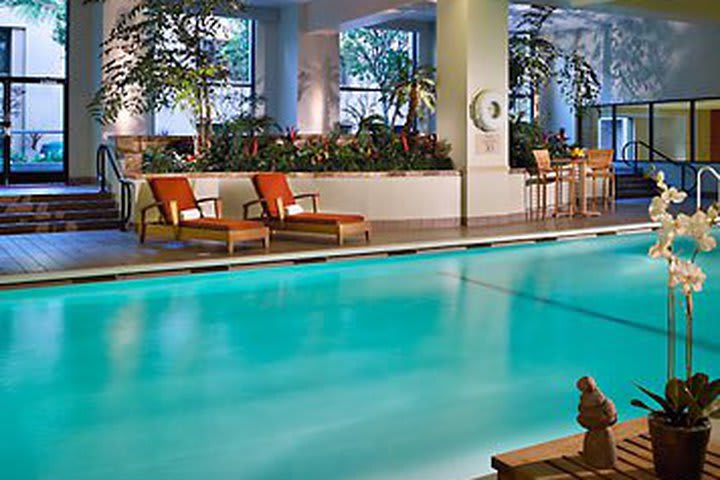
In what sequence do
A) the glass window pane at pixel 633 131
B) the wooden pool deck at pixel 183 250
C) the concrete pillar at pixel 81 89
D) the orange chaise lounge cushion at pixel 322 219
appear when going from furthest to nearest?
the glass window pane at pixel 633 131, the concrete pillar at pixel 81 89, the orange chaise lounge cushion at pixel 322 219, the wooden pool deck at pixel 183 250

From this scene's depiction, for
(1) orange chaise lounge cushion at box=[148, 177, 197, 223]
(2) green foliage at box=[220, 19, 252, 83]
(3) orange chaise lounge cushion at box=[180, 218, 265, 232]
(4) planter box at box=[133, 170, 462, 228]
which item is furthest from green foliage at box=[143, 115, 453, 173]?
(2) green foliage at box=[220, 19, 252, 83]

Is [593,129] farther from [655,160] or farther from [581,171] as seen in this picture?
[581,171]

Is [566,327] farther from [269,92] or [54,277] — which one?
[269,92]

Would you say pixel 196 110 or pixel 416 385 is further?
pixel 196 110

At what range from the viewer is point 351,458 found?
364 cm

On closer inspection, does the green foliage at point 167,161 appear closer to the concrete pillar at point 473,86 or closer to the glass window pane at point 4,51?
the concrete pillar at point 473,86

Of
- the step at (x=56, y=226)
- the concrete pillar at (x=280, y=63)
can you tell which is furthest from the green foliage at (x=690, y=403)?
the concrete pillar at (x=280, y=63)

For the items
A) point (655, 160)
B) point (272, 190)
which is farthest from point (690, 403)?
point (655, 160)

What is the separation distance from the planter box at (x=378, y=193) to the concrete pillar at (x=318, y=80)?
5889 millimetres

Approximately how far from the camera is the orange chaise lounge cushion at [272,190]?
1058 cm

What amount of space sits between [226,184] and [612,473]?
30.8 feet

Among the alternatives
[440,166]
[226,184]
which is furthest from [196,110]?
[440,166]

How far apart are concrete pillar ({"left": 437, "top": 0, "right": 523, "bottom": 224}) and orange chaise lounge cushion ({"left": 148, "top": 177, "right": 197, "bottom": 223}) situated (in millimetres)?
4161

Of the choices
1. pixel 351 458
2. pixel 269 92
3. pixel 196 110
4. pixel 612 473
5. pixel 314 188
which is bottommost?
pixel 351 458
